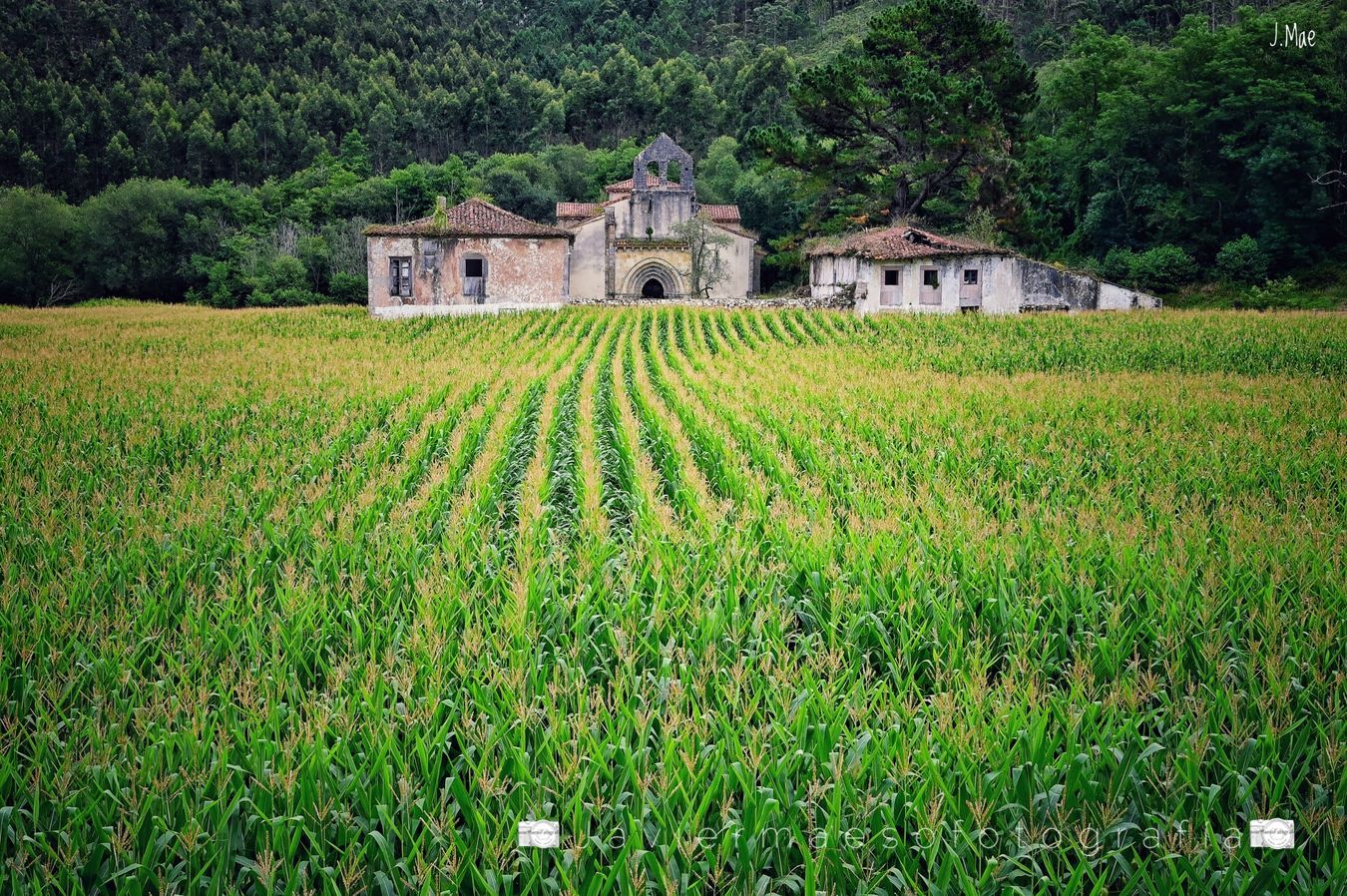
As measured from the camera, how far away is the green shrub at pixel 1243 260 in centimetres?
3538

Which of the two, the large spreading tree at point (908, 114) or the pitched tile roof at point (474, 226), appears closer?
the pitched tile roof at point (474, 226)

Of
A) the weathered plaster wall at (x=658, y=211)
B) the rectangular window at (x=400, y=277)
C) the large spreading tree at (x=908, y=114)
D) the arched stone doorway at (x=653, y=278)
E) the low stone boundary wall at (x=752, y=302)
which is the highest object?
the large spreading tree at (x=908, y=114)

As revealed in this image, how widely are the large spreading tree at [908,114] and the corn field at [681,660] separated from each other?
3265 centimetres

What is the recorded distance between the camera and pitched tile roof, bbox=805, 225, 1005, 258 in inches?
1443

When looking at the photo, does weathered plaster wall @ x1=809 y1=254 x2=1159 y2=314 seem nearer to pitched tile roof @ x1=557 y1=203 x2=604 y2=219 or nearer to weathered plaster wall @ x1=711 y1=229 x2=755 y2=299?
weathered plaster wall @ x1=711 y1=229 x2=755 y2=299

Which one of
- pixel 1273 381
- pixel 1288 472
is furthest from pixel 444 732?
pixel 1273 381

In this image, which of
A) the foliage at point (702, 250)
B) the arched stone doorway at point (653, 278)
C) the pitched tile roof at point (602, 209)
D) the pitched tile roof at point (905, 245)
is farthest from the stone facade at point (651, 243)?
the pitched tile roof at point (905, 245)

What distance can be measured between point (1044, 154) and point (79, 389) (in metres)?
42.1

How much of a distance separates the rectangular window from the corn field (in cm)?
2624

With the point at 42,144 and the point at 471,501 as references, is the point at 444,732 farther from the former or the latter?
the point at 42,144

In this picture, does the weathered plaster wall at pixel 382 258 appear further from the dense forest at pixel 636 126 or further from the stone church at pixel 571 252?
the dense forest at pixel 636 126

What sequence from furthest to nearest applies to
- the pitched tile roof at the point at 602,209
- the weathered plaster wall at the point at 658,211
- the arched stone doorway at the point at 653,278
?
the pitched tile roof at the point at 602,209 < the weathered plaster wall at the point at 658,211 < the arched stone doorway at the point at 653,278

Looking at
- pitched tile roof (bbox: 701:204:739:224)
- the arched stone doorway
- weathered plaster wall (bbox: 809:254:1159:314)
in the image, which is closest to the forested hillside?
pitched tile roof (bbox: 701:204:739:224)

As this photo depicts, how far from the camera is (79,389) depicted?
15.7 meters
